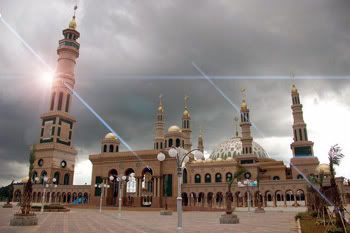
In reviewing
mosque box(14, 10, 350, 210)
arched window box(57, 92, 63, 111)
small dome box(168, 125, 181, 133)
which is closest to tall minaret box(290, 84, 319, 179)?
mosque box(14, 10, 350, 210)

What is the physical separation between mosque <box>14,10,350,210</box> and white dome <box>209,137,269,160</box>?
31 cm

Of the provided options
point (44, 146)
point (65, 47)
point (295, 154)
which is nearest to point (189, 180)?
point (295, 154)

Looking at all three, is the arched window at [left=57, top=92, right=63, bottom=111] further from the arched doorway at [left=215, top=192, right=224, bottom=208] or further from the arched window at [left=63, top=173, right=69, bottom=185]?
the arched doorway at [left=215, top=192, right=224, bottom=208]

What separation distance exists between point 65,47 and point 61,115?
18.8 metres

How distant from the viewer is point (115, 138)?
220ft

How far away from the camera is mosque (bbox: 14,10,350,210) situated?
55656mm

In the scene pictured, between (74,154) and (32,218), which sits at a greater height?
(74,154)

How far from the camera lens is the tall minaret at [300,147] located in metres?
62.7

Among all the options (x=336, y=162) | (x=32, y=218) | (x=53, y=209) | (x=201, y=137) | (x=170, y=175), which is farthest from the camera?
(x=201, y=137)

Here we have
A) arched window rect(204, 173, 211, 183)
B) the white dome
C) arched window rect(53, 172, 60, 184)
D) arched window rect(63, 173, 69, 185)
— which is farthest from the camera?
the white dome

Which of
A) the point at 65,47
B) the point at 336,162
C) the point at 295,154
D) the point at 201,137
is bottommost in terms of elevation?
the point at 336,162

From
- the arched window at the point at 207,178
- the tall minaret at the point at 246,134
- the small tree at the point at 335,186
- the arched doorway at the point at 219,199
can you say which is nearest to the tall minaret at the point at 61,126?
the arched window at the point at 207,178

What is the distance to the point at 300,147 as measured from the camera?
212 feet

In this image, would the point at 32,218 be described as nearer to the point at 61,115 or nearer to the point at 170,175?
the point at 170,175
